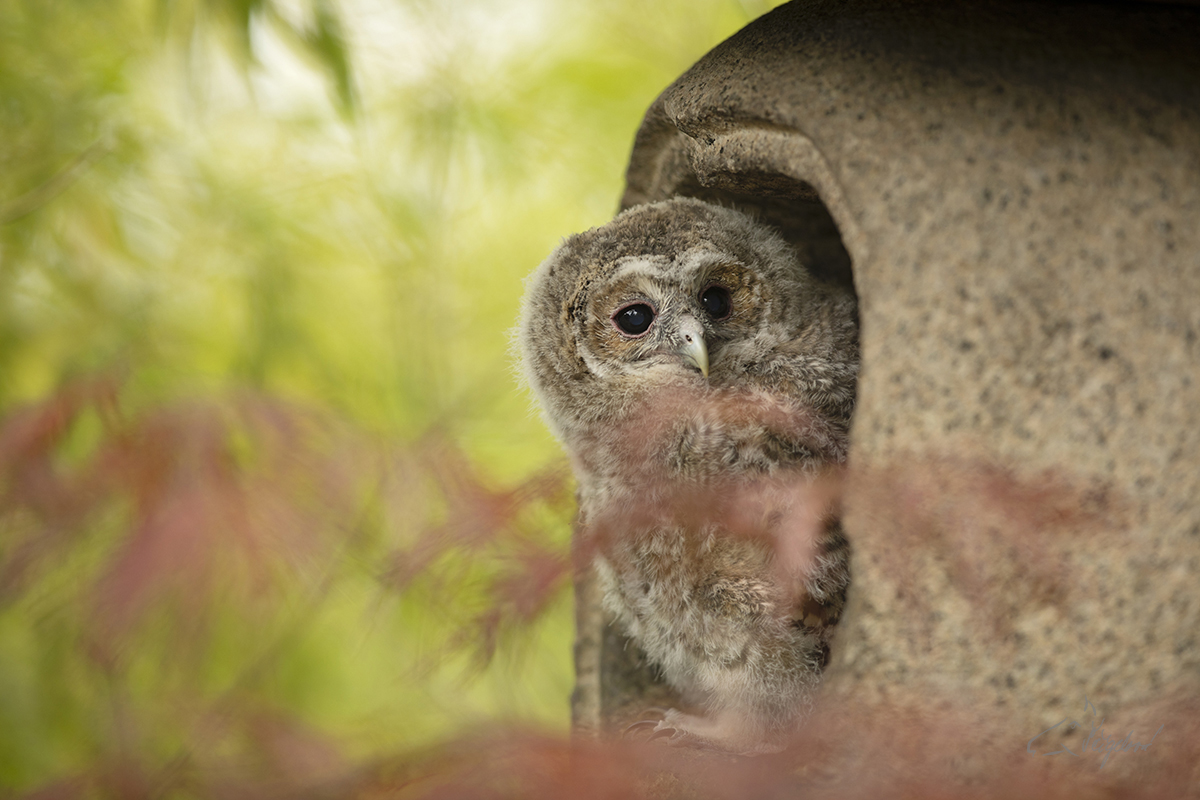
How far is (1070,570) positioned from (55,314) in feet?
7.64

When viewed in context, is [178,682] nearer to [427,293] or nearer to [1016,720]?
[1016,720]

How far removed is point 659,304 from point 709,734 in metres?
0.54

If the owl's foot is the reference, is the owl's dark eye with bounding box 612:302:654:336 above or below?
above

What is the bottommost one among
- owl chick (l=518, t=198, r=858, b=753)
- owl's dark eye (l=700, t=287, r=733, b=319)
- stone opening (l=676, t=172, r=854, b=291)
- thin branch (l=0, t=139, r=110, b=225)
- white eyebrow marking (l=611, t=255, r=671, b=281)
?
owl chick (l=518, t=198, r=858, b=753)

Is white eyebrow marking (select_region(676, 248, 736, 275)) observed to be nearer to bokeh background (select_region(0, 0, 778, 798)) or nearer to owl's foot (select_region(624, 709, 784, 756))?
bokeh background (select_region(0, 0, 778, 798))

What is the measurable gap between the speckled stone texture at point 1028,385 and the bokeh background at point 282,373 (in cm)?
28

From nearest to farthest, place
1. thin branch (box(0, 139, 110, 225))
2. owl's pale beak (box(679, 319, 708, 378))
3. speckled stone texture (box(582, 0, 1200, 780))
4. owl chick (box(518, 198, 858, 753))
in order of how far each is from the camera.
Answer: speckled stone texture (box(582, 0, 1200, 780)) → owl chick (box(518, 198, 858, 753)) → owl's pale beak (box(679, 319, 708, 378)) → thin branch (box(0, 139, 110, 225))

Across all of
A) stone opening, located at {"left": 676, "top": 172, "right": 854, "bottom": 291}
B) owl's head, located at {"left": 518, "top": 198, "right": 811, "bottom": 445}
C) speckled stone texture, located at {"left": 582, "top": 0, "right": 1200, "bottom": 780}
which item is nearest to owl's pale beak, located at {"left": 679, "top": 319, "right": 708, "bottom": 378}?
owl's head, located at {"left": 518, "top": 198, "right": 811, "bottom": 445}

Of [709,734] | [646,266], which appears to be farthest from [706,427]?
[709,734]

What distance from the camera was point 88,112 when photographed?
2041 millimetres

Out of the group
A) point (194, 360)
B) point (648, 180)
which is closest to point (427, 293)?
point (194, 360)

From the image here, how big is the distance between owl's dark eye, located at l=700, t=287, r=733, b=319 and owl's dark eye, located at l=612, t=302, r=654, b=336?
8cm

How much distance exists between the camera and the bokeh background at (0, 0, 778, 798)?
2.16ft

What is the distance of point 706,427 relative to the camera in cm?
97
